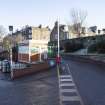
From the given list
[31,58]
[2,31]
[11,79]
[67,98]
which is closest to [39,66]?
[31,58]

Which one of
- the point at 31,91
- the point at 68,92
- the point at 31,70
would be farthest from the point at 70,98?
the point at 31,70

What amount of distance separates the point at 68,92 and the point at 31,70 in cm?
936

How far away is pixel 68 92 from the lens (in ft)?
55.9

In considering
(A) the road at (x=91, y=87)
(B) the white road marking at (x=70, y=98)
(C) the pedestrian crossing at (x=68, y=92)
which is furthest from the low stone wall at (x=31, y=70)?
(B) the white road marking at (x=70, y=98)

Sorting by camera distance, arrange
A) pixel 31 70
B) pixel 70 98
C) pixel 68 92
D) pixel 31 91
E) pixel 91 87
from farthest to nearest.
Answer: pixel 31 70 → pixel 91 87 → pixel 31 91 → pixel 68 92 → pixel 70 98

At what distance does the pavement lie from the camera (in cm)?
1475

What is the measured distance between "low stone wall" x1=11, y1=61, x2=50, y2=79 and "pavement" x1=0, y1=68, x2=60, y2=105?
2.67 feet

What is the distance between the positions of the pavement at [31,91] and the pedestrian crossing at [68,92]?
1.08 ft

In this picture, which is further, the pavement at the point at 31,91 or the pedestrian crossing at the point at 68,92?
the pavement at the point at 31,91

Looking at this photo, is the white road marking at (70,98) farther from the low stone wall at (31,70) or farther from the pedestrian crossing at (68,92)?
the low stone wall at (31,70)

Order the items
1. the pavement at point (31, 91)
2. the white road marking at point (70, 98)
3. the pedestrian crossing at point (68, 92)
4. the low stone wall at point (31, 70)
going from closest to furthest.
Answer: the pedestrian crossing at point (68, 92) < the pavement at point (31, 91) < the white road marking at point (70, 98) < the low stone wall at point (31, 70)

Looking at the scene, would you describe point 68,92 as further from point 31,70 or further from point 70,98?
point 31,70

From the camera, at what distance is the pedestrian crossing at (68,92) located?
576 inches

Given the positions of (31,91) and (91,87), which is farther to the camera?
(91,87)
